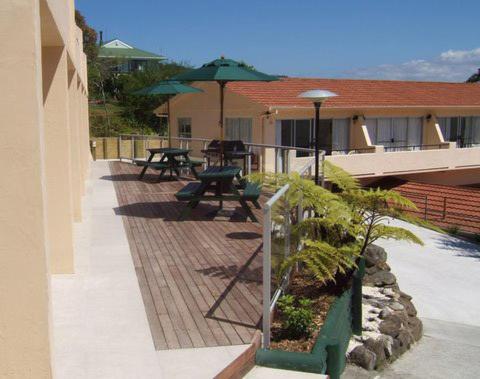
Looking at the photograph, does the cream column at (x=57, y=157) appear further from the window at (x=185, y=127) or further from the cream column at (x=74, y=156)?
the window at (x=185, y=127)

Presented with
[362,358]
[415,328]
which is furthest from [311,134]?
[362,358]

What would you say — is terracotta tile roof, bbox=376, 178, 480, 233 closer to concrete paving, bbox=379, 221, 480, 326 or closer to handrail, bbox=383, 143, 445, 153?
concrete paving, bbox=379, 221, 480, 326

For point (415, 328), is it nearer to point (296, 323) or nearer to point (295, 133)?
point (296, 323)

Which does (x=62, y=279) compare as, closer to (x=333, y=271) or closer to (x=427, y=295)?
(x=333, y=271)

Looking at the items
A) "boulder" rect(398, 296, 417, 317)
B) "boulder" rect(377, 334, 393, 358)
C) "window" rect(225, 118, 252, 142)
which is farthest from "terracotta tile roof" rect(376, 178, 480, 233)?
"boulder" rect(377, 334, 393, 358)

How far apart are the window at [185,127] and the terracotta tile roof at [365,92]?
395 cm

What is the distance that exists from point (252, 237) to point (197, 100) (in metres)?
18.5

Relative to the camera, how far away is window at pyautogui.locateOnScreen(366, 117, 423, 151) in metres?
26.4

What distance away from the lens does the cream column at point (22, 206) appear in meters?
3.33

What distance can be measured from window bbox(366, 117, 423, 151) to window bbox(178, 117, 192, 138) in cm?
864

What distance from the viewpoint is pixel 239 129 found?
24219 millimetres

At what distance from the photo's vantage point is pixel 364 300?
8.56 metres

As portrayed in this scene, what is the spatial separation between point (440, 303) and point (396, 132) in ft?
55.1

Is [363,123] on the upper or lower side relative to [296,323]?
upper
